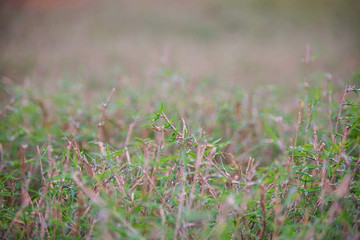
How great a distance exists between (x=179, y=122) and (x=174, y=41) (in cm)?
749

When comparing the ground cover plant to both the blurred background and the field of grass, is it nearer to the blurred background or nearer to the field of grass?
the field of grass

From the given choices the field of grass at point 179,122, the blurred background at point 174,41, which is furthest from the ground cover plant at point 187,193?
the blurred background at point 174,41

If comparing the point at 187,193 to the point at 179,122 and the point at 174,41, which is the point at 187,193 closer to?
the point at 179,122

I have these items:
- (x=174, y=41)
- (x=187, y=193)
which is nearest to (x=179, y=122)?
(x=187, y=193)

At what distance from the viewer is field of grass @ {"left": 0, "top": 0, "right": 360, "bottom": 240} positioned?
911mm

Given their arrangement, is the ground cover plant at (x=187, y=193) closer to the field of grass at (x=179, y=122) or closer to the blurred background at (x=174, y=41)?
the field of grass at (x=179, y=122)

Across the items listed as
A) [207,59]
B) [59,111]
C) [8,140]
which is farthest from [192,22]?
[8,140]

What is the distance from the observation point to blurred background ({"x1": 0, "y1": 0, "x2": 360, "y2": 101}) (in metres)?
4.18

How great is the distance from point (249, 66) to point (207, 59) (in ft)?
3.43

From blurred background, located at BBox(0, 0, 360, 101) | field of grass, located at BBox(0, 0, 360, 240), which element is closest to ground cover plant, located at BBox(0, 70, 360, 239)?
field of grass, located at BBox(0, 0, 360, 240)

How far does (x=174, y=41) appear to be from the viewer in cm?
802

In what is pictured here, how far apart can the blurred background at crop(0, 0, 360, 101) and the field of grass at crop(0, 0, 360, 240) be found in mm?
58

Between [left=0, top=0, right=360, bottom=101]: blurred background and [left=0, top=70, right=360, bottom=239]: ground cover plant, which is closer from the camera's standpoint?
[left=0, top=70, right=360, bottom=239]: ground cover plant

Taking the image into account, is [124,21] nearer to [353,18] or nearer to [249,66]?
[249,66]
